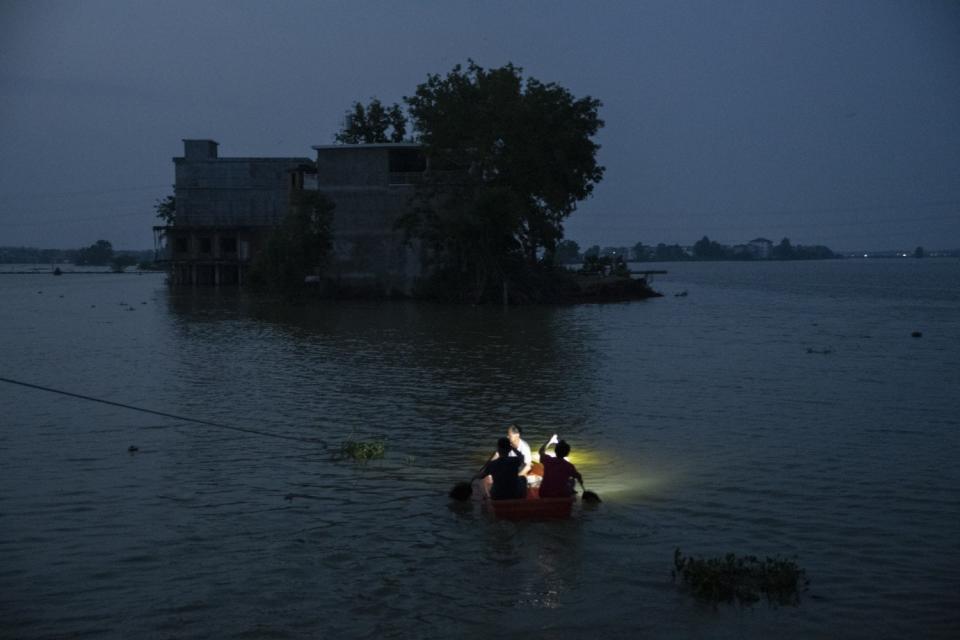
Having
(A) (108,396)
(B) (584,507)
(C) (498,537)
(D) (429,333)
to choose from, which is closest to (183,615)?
(C) (498,537)

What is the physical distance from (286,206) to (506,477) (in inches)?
A: 3154

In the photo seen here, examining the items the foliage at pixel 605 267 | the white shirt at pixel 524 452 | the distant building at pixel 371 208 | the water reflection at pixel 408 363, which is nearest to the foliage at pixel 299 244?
the distant building at pixel 371 208

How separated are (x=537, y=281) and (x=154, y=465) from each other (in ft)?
167

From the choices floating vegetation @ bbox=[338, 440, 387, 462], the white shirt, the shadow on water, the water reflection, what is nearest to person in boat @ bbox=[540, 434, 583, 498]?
the white shirt

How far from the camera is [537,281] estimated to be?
6712 centimetres

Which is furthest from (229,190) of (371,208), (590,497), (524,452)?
(590,497)

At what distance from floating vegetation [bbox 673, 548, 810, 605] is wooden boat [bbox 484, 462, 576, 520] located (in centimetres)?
246

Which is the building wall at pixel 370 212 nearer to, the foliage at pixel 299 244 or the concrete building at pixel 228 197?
the foliage at pixel 299 244

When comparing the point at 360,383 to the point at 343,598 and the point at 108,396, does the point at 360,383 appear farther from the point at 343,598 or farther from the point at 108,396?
the point at 343,598

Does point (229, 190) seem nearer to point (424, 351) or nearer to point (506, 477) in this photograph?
point (424, 351)

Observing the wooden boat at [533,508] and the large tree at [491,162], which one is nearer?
the wooden boat at [533,508]

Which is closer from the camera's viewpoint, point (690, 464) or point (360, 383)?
point (690, 464)

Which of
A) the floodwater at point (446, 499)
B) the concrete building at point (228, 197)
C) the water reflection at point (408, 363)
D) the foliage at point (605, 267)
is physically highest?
the concrete building at point (228, 197)

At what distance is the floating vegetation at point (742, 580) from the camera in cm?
1099
